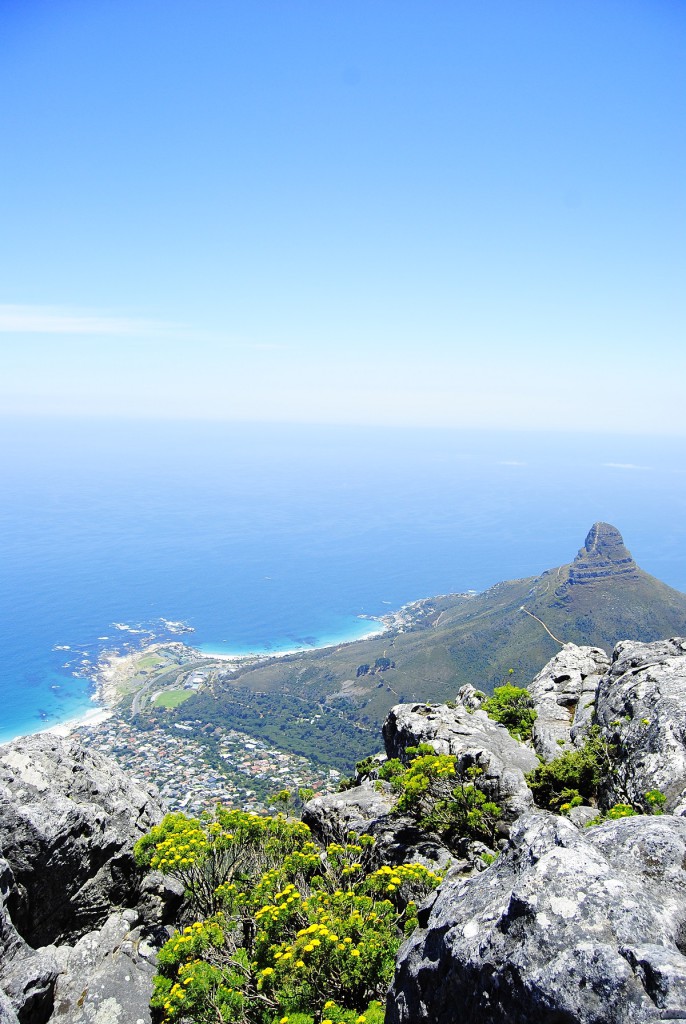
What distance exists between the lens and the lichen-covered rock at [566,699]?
63.8 feet

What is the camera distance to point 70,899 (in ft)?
39.5

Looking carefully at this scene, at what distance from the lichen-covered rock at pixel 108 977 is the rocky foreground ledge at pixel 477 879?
0.11 ft

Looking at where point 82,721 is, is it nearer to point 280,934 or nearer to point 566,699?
point 566,699

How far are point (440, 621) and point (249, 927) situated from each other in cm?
10735

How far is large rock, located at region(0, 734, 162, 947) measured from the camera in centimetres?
1155

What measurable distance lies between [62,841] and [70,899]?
1.26 metres

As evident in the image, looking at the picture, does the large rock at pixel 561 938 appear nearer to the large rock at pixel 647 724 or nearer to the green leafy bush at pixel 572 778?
the large rock at pixel 647 724

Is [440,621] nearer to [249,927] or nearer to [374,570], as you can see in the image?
[374,570]

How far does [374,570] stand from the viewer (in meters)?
177

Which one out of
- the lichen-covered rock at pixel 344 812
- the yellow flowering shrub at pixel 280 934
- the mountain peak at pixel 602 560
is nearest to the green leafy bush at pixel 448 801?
the lichen-covered rock at pixel 344 812

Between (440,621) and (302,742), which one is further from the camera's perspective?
(440,621)

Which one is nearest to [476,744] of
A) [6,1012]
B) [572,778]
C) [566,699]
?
[572,778]

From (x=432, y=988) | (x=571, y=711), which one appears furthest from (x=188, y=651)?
(x=432, y=988)

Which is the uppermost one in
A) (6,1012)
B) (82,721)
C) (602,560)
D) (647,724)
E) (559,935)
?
(559,935)
